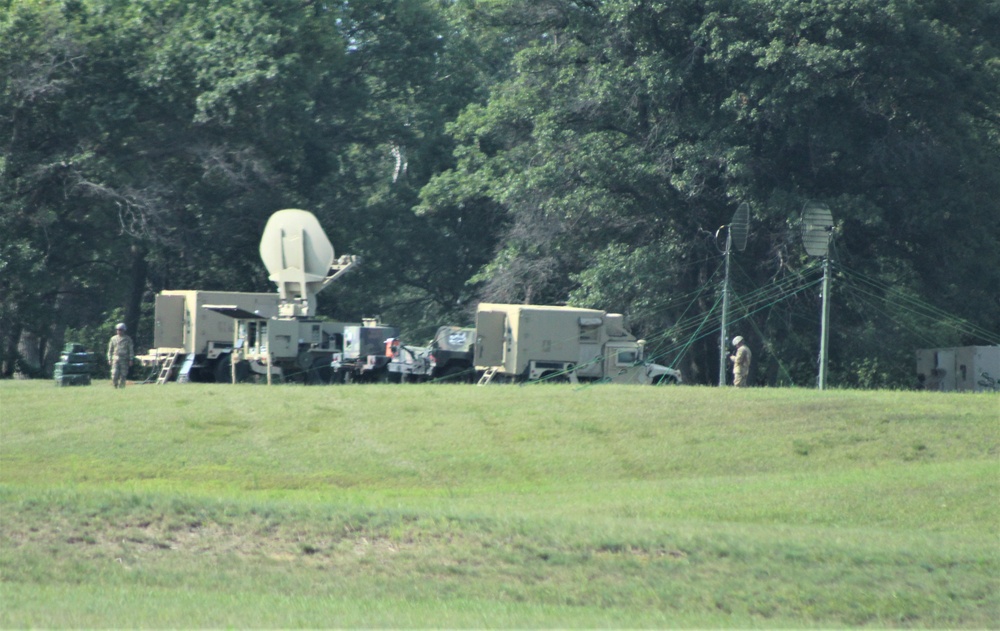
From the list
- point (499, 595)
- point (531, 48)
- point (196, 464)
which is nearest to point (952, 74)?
point (531, 48)

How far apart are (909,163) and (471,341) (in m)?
12.8

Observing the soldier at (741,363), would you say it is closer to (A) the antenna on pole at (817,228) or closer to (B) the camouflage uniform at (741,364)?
(B) the camouflage uniform at (741,364)

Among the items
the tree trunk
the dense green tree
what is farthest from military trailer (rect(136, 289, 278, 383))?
the dense green tree

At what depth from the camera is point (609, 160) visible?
112ft

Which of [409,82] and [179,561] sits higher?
[409,82]

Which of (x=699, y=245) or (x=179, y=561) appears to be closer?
(x=179, y=561)

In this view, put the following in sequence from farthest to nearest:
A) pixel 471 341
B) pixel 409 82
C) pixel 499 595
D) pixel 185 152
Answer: pixel 409 82
pixel 185 152
pixel 471 341
pixel 499 595

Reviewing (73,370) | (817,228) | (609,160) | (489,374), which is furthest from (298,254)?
(817,228)

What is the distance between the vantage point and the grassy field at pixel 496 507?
10781 millimetres

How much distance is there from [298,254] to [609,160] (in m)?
9.85

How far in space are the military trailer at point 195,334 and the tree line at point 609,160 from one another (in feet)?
15.6

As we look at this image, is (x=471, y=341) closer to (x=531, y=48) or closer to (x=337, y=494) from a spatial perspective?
(x=531, y=48)

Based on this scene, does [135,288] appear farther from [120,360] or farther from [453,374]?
[120,360]

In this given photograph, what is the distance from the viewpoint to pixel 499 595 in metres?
11.1
